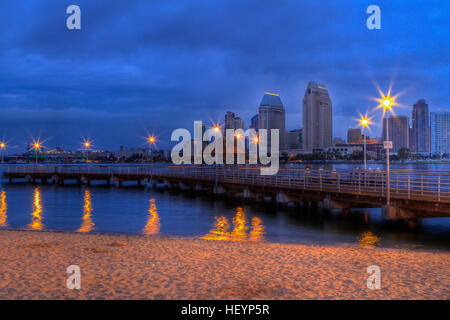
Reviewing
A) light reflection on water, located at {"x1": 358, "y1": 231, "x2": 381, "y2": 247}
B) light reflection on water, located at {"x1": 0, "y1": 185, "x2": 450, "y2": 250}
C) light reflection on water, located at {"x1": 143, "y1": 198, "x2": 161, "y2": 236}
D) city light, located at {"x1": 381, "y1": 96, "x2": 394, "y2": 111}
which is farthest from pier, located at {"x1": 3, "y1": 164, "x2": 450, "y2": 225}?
light reflection on water, located at {"x1": 143, "y1": 198, "x2": 161, "y2": 236}

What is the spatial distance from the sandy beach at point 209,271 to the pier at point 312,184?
6.80m

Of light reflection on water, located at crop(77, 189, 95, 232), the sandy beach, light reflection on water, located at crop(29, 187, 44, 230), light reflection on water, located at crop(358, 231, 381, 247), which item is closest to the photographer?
the sandy beach

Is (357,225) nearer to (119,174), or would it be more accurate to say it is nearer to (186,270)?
(186,270)

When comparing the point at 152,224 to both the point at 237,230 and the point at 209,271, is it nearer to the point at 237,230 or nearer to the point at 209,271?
the point at 237,230

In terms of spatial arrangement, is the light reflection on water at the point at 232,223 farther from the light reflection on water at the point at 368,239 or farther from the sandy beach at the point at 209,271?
the sandy beach at the point at 209,271

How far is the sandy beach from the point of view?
782 cm

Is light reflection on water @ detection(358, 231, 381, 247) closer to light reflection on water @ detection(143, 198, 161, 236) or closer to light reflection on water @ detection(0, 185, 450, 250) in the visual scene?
light reflection on water @ detection(0, 185, 450, 250)

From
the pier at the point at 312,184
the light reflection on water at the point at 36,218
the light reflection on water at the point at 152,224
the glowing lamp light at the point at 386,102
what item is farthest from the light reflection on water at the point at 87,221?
the glowing lamp light at the point at 386,102

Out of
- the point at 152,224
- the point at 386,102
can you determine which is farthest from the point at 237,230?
the point at 386,102

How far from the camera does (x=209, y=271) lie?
9523mm

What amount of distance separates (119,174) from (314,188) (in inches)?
1460

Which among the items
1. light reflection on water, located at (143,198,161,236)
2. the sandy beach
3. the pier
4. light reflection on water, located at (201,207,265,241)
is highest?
the pier

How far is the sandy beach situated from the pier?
6.80 metres
